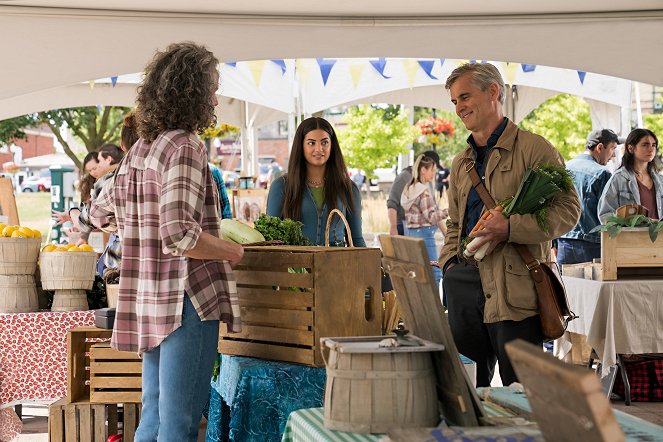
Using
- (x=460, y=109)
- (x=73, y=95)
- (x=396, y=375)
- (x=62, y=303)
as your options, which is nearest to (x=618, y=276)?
(x=460, y=109)

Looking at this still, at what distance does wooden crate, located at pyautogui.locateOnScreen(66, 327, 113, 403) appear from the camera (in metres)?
3.75

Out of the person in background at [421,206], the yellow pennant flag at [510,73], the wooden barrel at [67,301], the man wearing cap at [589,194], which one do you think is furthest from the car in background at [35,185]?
the wooden barrel at [67,301]

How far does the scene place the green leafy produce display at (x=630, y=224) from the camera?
15.9ft

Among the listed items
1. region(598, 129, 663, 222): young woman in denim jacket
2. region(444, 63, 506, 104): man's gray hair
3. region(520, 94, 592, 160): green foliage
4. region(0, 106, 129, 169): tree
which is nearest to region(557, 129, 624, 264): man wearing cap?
region(598, 129, 663, 222): young woman in denim jacket

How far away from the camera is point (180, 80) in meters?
2.54

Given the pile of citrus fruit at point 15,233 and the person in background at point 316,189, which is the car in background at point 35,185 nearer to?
the pile of citrus fruit at point 15,233

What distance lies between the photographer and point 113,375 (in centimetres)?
367

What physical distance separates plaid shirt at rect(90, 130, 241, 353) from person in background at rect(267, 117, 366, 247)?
128 cm

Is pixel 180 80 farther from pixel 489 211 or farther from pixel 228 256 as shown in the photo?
pixel 489 211

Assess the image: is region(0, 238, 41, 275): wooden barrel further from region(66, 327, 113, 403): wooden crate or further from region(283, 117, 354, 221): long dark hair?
region(283, 117, 354, 221): long dark hair

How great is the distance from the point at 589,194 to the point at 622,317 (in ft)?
5.07

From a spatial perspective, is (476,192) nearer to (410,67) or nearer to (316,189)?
(316,189)

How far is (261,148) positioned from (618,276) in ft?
135

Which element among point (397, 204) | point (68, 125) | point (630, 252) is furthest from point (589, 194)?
point (68, 125)
